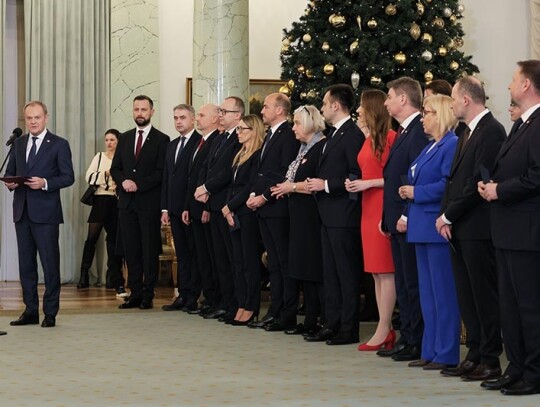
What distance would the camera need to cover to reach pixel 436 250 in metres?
6.49

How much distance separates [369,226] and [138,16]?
6.63m

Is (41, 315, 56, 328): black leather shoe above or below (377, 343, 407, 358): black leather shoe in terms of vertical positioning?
below

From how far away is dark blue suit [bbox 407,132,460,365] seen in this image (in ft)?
21.2

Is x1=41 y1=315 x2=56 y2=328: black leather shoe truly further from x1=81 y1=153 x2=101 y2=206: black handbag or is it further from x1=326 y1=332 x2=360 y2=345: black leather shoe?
x1=81 y1=153 x2=101 y2=206: black handbag

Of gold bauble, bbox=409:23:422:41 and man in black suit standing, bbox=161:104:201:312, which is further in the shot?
gold bauble, bbox=409:23:422:41

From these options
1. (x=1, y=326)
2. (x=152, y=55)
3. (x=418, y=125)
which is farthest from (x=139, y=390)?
(x=152, y=55)

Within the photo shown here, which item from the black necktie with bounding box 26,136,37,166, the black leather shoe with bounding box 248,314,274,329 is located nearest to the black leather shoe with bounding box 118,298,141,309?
the black leather shoe with bounding box 248,314,274,329

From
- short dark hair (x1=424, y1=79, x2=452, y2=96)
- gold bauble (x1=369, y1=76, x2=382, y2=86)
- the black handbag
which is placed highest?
gold bauble (x1=369, y1=76, x2=382, y2=86)

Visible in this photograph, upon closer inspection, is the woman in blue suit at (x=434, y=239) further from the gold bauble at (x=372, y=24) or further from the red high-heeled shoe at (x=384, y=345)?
the gold bauble at (x=372, y=24)

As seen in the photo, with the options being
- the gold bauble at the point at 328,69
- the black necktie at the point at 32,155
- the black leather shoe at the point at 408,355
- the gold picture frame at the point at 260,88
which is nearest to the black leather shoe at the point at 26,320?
the black necktie at the point at 32,155

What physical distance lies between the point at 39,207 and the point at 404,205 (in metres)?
3.33

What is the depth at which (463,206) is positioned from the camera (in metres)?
5.95

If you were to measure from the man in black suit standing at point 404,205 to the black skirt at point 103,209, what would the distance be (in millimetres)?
5725

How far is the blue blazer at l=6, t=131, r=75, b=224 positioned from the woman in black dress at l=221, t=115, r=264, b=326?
1.35 meters
